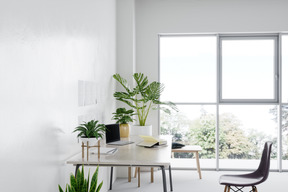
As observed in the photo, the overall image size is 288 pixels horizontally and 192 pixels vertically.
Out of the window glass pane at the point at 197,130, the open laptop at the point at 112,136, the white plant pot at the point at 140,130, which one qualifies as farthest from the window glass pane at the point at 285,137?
the open laptop at the point at 112,136

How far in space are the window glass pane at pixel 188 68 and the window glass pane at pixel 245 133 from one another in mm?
463

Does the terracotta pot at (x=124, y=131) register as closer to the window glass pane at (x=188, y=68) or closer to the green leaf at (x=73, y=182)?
the window glass pane at (x=188, y=68)

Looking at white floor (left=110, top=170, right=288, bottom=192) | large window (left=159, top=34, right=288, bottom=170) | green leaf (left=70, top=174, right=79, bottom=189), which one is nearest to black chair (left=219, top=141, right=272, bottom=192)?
white floor (left=110, top=170, right=288, bottom=192)

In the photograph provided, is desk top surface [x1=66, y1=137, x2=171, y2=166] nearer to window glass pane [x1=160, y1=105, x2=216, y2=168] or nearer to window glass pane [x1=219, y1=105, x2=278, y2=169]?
window glass pane [x1=160, y1=105, x2=216, y2=168]

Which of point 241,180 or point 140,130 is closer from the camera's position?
point 241,180

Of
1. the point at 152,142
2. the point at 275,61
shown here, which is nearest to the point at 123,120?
the point at 152,142

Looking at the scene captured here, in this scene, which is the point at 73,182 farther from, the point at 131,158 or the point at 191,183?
the point at 191,183

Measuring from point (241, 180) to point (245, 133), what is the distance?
7.90 ft

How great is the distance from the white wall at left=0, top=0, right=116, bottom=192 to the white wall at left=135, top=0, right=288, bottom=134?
2.15 m

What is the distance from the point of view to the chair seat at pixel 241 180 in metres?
3.29

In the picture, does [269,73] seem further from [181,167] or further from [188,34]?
[181,167]

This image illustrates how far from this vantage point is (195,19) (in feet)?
18.6

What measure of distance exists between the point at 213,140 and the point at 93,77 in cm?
282

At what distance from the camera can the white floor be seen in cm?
461
